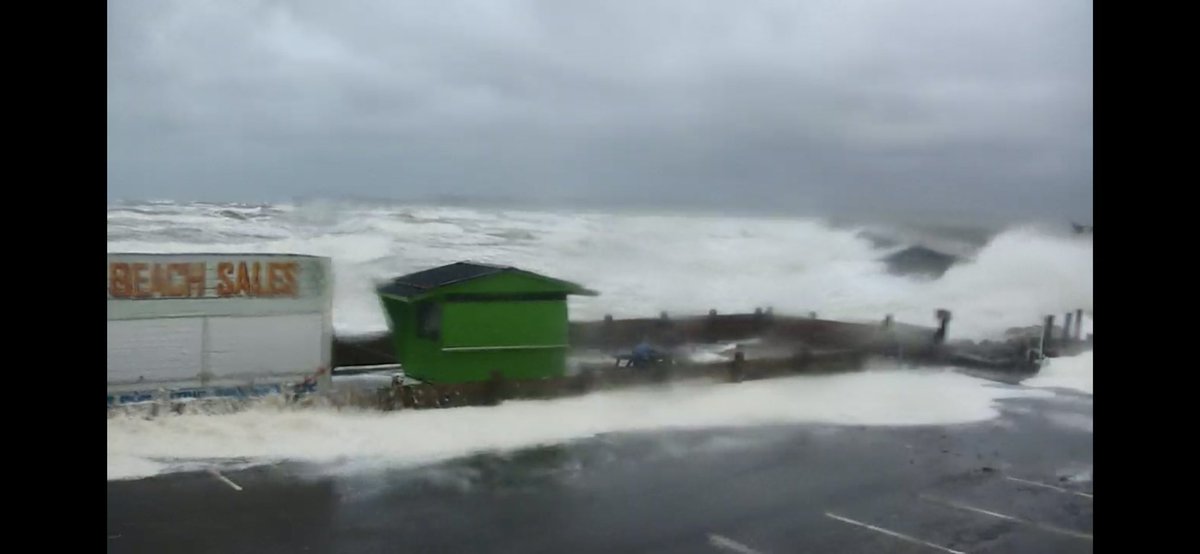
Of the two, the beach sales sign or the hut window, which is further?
the hut window

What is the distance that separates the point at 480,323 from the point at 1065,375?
1538 mm

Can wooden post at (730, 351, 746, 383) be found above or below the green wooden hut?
below

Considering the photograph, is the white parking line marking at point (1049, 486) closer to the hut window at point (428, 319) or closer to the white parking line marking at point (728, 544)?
the white parking line marking at point (728, 544)

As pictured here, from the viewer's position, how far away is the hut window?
2117 millimetres

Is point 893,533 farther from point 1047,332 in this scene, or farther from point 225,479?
point 225,479

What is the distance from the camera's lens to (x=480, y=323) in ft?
7.12

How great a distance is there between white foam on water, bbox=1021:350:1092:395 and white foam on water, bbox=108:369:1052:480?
35 mm

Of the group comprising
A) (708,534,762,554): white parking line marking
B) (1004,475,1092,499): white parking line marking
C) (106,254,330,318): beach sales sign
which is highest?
(106,254,330,318): beach sales sign

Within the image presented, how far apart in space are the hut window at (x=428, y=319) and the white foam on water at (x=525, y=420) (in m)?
0.20

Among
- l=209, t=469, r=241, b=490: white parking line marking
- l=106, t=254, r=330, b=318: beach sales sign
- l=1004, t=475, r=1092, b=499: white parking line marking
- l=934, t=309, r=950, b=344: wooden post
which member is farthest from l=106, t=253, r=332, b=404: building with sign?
l=1004, t=475, r=1092, b=499: white parking line marking

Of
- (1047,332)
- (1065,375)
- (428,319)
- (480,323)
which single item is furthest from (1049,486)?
(428,319)

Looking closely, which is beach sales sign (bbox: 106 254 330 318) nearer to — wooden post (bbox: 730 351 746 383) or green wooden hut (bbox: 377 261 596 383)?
green wooden hut (bbox: 377 261 596 383)
